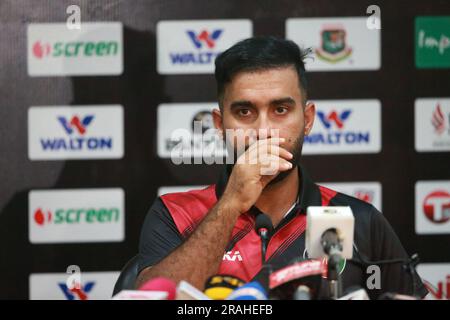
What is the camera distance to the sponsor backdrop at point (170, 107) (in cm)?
277

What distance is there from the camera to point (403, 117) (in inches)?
110

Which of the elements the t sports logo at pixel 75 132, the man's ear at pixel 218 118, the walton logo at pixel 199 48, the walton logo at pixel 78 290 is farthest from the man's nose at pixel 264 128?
the walton logo at pixel 78 290

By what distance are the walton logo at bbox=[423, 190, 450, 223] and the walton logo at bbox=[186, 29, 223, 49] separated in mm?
1187

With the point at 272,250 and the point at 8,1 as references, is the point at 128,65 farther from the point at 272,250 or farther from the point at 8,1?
the point at 272,250

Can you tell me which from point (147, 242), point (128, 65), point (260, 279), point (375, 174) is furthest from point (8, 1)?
point (260, 279)

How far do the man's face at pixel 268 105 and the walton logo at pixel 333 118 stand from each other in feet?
2.41

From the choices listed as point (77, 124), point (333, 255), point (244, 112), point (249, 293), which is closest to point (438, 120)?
point (244, 112)

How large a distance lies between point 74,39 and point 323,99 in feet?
3.72

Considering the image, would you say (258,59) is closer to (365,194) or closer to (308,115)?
(308,115)

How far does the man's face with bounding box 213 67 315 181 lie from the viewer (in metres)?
1.96

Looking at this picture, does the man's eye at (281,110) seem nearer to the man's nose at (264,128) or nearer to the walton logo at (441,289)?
the man's nose at (264,128)

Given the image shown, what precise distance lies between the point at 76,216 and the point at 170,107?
2.13 ft

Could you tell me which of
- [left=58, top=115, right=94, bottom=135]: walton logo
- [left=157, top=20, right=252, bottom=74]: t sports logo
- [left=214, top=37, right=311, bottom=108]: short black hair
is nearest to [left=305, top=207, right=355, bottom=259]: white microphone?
[left=214, top=37, right=311, bottom=108]: short black hair

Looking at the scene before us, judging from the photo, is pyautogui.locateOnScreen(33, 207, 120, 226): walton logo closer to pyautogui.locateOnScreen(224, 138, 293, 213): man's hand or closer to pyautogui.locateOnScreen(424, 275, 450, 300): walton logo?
pyautogui.locateOnScreen(224, 138, 293, 213): man's hand
